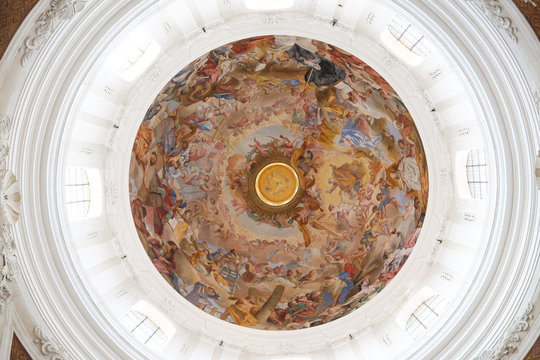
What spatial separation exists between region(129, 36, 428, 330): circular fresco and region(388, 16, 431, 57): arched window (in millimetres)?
1310

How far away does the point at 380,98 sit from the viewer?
15.6 meters

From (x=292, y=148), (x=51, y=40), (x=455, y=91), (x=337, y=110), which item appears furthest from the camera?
(x=292, y=148)

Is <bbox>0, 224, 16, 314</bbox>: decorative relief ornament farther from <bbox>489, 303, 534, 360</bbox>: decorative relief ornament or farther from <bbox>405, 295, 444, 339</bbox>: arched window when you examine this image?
<bbox>489, 303, 534, 360</bbox>: decorative relief ornament

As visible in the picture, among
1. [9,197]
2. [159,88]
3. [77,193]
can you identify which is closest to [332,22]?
→ [159,88]

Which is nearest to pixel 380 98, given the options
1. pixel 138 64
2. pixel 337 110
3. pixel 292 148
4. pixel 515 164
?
pixel 337 110

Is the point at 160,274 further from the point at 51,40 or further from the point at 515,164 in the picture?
the point at 515,164

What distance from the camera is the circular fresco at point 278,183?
15.5 meters

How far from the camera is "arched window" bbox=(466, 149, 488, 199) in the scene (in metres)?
13.2

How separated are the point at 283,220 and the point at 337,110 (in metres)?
4.57

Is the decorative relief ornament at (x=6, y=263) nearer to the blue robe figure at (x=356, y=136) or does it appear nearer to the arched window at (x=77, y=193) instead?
the arched window at (x=77, y=193)

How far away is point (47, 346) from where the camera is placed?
10602 mm

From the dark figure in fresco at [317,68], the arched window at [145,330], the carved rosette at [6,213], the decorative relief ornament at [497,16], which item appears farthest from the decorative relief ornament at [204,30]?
the arched window at [145,330]

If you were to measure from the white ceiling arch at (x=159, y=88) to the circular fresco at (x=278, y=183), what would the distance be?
0.68m

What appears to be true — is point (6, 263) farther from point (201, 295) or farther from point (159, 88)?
point (201, 295)
